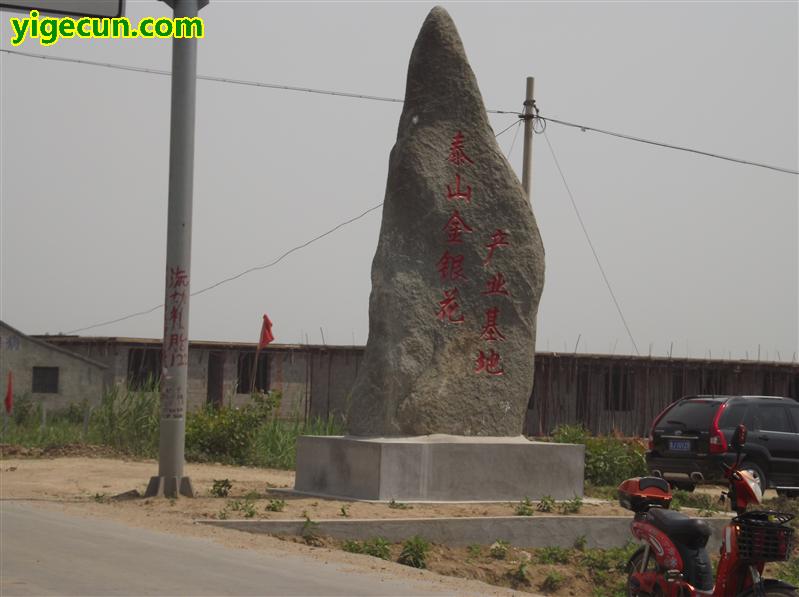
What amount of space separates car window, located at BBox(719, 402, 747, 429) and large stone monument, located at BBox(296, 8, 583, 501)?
4114mm

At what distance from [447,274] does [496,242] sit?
28.9 inches

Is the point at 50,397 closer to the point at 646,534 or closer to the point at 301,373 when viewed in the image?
the point at 301,373

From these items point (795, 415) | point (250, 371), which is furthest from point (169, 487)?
point (250, 371)

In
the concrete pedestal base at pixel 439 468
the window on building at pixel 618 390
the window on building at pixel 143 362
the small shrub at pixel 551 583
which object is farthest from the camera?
the window on building at pixel 143 362

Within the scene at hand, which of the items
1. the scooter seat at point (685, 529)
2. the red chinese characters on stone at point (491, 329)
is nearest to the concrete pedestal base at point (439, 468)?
the red chinese characters on stone at point (491, 329)

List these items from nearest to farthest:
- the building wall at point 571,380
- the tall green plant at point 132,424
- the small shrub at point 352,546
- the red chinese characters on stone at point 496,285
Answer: the small shrub at point 352,546
the red chinese characters on stone at point 496,285
the tall green plant at point 132,424
the building wall at point 571,380

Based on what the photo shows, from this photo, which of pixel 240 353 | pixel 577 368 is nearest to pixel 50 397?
pixel 240 353

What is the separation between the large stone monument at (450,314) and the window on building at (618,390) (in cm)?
1520

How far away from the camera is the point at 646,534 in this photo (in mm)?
7793

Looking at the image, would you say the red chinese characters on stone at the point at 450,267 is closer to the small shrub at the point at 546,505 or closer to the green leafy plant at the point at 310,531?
the small shrub at the point at 546,505

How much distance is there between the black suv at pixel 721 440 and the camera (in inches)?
676

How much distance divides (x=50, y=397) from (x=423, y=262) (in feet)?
71.8

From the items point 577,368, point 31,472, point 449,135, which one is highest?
point 449,135

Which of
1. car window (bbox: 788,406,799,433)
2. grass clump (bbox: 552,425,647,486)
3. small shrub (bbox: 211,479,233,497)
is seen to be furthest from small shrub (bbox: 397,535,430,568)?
car window (bbox: 788,406,799,433)
